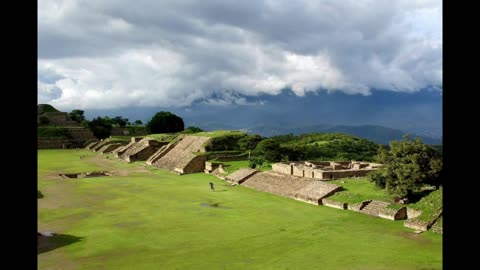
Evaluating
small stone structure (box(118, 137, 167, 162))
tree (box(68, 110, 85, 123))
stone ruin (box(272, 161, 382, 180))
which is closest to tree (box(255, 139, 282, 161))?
stone ruin (box(272, 161, 382, 180))

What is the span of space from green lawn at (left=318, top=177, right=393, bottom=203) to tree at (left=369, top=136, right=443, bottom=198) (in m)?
1.08

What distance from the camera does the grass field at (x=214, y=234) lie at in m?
14.8

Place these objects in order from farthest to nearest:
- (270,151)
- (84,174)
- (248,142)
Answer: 1. (248,142)
2. (270,151)
3. (84,174)

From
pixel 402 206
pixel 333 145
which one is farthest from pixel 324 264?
pixel 333 145

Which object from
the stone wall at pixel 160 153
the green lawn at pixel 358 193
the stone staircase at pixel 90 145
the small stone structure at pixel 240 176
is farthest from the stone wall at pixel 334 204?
the stone staircase at pixel 90 145

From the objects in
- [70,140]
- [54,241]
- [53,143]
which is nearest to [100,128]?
[70,140]

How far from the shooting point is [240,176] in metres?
34.9

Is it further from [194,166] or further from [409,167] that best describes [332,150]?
[409,167]

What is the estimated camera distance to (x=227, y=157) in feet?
149

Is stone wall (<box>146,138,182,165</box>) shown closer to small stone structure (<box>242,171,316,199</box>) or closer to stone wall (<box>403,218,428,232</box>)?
small stone structure (<box>242,171,316,199</box>)

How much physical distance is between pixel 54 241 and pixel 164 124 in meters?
66.5

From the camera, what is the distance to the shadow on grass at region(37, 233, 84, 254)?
54.7 ft
